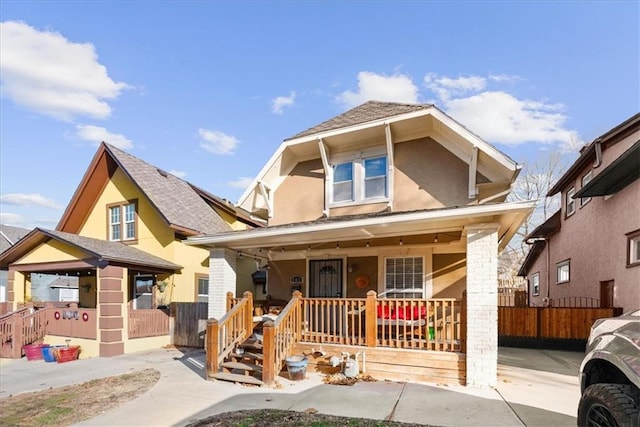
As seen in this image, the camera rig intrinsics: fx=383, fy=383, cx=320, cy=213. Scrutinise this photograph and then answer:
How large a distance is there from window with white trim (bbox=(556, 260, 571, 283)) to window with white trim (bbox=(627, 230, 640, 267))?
15.5ft

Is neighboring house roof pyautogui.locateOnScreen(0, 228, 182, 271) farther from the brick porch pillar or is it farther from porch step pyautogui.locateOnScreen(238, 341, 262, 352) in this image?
porch step pyautogui.locateOnScreen(238, 341, 262, 352)

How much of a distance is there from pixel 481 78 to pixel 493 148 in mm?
11563

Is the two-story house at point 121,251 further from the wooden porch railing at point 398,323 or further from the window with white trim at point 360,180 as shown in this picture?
the wooden porch railing at point 398,323

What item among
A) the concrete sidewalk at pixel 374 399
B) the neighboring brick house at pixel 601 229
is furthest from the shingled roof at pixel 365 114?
the concrete sidewalk at pixel 374 399

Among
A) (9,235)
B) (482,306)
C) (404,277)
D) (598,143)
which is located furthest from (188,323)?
(9,235)

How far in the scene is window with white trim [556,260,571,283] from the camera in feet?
48.0

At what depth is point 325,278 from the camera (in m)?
10.7

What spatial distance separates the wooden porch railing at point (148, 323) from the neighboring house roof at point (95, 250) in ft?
4.84

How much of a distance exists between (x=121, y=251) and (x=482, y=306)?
36.5 feet

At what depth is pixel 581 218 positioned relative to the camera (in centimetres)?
1325

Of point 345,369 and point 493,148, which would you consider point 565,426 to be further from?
point 493,148

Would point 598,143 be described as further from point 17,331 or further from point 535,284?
point 17,331

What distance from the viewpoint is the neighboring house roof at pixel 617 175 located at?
28.5ft

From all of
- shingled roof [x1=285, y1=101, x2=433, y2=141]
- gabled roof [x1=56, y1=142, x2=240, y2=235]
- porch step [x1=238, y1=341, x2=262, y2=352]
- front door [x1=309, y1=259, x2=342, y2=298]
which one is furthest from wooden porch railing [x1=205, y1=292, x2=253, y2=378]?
gabled roof [x1=56, y1=142, x2=240, y2=235]
